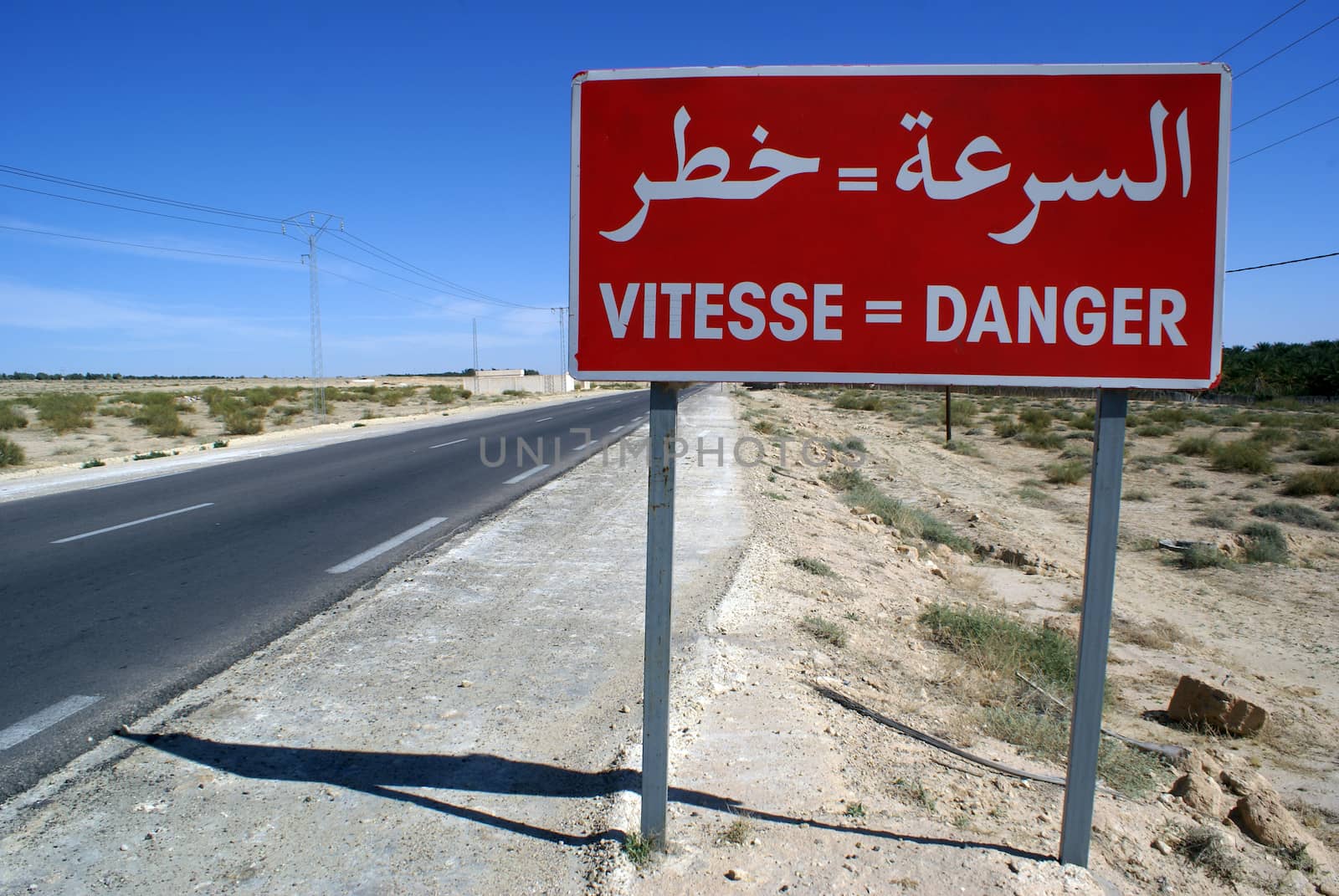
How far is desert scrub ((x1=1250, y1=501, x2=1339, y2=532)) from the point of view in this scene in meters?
15.8

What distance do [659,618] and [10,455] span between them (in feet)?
75.3

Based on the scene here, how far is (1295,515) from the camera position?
16.5 m

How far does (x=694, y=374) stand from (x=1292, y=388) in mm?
67361

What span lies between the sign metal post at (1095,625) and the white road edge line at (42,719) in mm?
4531

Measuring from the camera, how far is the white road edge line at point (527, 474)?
13.0 meters

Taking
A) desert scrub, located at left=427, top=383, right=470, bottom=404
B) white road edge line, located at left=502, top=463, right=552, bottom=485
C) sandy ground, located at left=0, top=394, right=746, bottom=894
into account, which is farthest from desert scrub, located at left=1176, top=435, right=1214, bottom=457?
desert scrub, located at left=427, top=383, right=470, bottom=404

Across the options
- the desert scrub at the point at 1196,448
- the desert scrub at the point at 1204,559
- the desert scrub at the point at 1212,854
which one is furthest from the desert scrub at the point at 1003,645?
the desert scrub at the point at 1196,448

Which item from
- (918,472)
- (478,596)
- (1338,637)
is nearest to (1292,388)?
(918,472)

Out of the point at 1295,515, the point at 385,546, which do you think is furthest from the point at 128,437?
the point at 1295,515

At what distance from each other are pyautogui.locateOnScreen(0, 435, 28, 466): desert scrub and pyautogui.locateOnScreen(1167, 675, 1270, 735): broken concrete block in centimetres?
2309

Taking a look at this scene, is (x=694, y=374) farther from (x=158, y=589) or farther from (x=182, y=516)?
(x=182, y=516)

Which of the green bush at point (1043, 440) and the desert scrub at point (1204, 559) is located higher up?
the green bush at point (1043, 440)

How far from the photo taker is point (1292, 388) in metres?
55.6

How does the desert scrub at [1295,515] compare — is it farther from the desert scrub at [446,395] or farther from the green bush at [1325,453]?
the desert scrub at [446,395]
